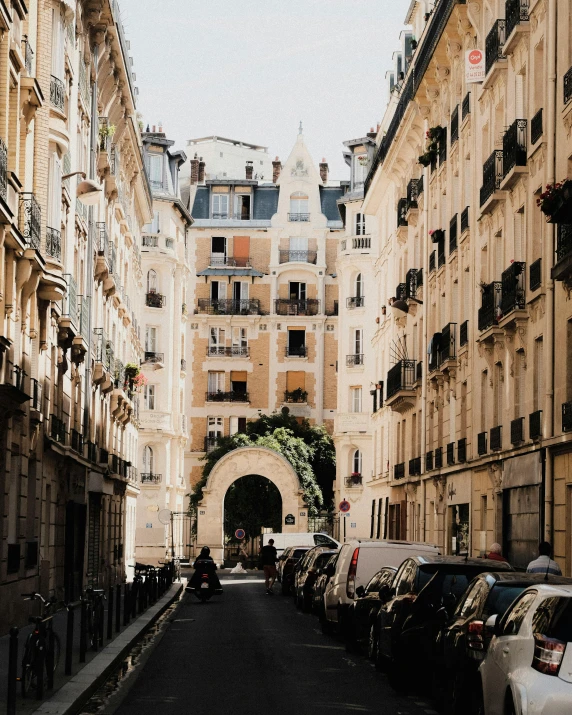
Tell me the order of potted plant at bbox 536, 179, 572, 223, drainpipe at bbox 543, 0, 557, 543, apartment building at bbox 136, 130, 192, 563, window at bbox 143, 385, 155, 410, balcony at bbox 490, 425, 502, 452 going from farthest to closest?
window at bbox 143, 385, 155, 410 < apartment building at bbox 136, 130, 192, 563 < balcony at bbox 490, 425, 502, 452 < drainpipe at bbox 543, 0, 557, 543 < potted plant at bbox 536, 179, 572, 223

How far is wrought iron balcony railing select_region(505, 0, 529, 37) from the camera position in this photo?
29.9 meters

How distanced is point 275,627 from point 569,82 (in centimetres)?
1212

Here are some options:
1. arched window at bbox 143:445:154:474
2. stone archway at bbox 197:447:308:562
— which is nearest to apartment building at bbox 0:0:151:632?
stone archway at bbox 197:447:308:562

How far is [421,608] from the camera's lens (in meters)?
16.1

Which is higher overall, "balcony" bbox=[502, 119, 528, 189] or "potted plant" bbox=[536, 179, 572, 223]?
"balcony" bbox=[502, 119, 528, 189]

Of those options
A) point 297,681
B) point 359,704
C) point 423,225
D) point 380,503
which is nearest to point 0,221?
point 297,681

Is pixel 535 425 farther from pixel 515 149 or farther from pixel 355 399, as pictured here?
pixel 355 399

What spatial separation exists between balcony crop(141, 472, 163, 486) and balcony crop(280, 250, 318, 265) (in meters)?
18.4

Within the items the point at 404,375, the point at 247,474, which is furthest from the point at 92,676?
the point at 247,474

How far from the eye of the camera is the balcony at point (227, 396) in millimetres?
82125

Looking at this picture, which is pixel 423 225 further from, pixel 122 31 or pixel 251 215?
pixel 251 215

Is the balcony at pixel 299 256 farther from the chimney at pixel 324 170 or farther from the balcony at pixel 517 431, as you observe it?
the balcony at pixel 517 431

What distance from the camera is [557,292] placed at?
87.1 ft

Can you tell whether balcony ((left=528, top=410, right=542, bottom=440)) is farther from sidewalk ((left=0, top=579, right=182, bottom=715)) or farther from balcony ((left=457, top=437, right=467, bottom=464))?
sidewalk ((left=0, top=579, right=182, bottom=715))
